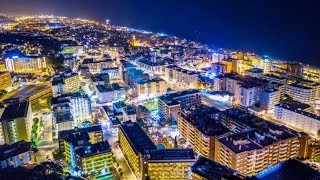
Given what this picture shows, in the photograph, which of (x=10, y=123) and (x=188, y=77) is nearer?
(x=10, y=123)

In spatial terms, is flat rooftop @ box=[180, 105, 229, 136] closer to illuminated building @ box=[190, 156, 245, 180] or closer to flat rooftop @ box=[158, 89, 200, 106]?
flat rooftop @ box=[158, 89, 200, 106]

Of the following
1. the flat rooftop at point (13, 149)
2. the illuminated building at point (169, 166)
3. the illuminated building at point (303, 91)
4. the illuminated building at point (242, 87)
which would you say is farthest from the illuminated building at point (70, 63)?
the illuminated building at point (169, 166)

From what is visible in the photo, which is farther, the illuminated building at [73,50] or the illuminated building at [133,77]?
the illuminated building at [73,50]

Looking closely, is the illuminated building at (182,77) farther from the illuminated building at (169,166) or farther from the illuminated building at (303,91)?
the illuminated building at (169,166)

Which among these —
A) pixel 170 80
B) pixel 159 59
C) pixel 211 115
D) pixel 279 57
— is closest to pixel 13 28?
pixel 159 59

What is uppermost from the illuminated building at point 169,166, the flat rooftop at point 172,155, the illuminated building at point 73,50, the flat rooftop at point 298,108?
the illuminated building at point 73,50

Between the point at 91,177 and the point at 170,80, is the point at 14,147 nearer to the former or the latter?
the point at 91,177

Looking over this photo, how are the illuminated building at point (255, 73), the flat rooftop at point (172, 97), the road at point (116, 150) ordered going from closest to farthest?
the road at point (116, 150)
the flat rooftop at point (172, 97)
the illuminated building at point (255, 73)
